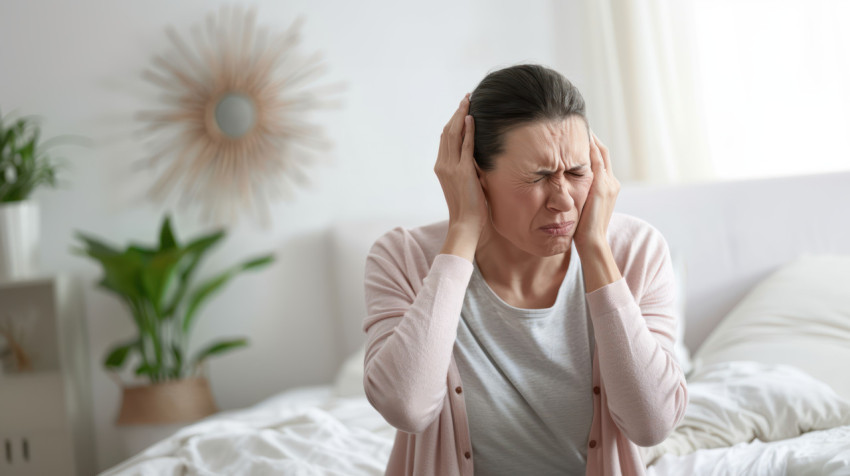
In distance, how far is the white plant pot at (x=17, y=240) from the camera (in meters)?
2.78

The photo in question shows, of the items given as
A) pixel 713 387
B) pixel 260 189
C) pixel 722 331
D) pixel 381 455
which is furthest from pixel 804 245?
pixel 260 189

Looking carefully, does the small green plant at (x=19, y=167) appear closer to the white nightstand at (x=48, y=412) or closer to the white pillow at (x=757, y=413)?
the white nightstand at (x=48, y=412)

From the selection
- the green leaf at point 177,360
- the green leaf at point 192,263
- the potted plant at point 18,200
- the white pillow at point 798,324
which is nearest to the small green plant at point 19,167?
the potted plant at point 18,200

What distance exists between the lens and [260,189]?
313 cm

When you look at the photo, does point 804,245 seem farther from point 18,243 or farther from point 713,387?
point 18,243

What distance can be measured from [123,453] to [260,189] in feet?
3.68

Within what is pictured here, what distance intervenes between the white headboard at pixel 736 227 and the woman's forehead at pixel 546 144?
1.35 m

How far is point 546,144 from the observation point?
125 centimetres

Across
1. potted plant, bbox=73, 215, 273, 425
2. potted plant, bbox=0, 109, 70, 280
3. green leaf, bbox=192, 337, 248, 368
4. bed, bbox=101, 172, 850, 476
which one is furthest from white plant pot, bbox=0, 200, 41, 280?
bed, bbox=101, 172, 850, 476

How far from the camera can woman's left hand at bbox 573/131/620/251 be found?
4.16 feet

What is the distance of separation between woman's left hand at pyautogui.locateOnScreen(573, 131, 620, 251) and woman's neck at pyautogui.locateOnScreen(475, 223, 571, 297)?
10cm

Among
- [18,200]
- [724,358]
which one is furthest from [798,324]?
[18,200]

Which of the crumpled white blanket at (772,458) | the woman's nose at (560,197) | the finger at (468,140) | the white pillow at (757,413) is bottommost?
the crumpled white blanket at (772,458)

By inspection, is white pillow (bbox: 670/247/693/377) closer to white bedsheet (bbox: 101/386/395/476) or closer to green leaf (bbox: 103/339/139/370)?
white bedsheet (bbox: 101/386/395/476)
